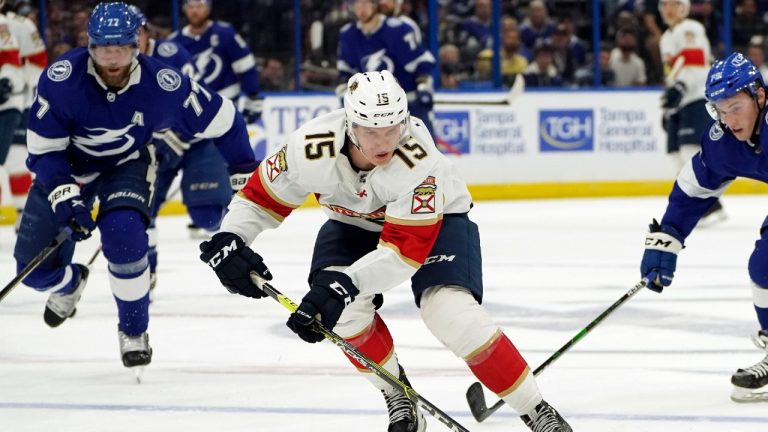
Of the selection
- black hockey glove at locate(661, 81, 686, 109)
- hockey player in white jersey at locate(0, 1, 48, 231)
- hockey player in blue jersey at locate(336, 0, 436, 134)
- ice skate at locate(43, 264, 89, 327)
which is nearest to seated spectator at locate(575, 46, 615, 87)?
black hockey glove at locate(661, 81, 686, 109)

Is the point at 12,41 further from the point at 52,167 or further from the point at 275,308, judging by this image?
the point at 52,167

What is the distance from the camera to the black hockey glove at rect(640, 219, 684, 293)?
3.74m

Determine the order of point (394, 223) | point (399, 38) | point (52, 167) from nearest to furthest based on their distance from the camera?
point (394, 223), point (52, 167), point (399, 38)

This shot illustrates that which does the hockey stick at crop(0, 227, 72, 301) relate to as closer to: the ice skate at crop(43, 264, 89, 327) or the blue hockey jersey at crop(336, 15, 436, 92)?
the ice skate at crop(43, 264, 89, 327)

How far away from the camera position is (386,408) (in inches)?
145

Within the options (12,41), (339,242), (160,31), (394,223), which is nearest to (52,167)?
(339,242)

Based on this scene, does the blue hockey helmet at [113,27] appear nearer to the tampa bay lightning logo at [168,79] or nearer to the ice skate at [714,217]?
the tampa bay lightning logo at [168,79]

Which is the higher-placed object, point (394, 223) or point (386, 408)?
point (394, 223)

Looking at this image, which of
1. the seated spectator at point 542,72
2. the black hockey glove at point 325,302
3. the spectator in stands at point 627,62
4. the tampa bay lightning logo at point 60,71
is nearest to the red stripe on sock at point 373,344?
the black hockey glove at point 325,302

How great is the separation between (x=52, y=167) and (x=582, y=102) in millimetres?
6741

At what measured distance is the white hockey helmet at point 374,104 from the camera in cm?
295

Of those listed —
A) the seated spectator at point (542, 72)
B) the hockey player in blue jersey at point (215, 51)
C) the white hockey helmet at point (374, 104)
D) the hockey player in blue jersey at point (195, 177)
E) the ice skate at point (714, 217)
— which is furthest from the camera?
the seated spectator at point (542, 72)

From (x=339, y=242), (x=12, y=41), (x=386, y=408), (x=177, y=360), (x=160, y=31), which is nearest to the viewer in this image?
(x=339, y=242)

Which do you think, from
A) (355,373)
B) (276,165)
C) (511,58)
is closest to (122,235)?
(355,373)
